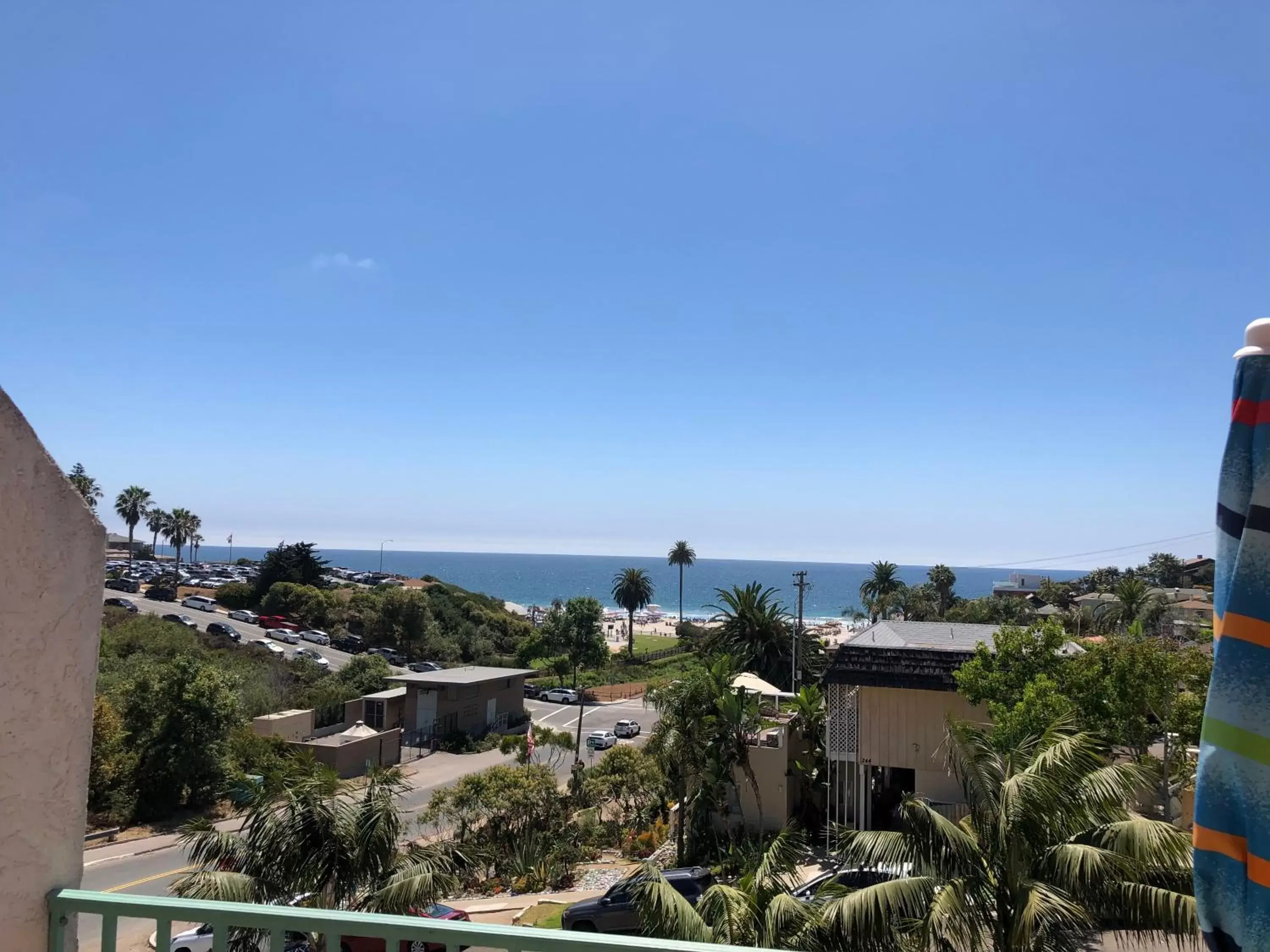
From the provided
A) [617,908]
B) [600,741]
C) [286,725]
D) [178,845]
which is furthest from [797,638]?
[178,845]

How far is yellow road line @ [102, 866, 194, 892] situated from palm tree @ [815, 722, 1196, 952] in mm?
18730

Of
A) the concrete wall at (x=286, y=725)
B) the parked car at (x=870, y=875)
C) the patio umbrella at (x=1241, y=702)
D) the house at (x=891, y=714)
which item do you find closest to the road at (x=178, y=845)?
the patio umbrella at (x=1241, y=702)

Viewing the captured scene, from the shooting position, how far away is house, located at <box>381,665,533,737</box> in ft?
139

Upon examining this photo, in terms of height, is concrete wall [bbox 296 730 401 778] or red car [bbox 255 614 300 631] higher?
red car [bbox 255 614 300 631]

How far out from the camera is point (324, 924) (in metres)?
2.45

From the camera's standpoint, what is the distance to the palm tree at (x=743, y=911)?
798 cm

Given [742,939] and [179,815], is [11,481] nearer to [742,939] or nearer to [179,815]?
[742,939]

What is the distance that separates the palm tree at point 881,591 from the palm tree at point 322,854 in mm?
74164

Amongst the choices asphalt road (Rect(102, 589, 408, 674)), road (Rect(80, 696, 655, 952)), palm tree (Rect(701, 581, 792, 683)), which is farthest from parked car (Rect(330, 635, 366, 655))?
palm tree (Rect(701, 581, 792, 683))

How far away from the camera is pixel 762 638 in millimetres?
45406

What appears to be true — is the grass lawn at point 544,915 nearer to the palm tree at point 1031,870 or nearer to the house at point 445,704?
the palm tree at point 1031,870

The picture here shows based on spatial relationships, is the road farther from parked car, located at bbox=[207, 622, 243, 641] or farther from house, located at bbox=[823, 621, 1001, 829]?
parked car, located at bbox=[207, 622, 243, 641]

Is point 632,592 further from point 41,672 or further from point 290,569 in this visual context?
point 41,672

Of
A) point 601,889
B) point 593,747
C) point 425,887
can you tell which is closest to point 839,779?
point 601,889
